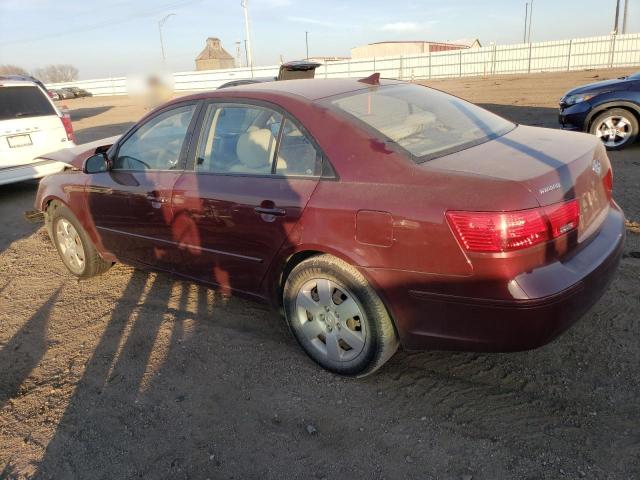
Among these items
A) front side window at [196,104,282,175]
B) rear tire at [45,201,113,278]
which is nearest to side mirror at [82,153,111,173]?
rear tire at [45,201,113,278]

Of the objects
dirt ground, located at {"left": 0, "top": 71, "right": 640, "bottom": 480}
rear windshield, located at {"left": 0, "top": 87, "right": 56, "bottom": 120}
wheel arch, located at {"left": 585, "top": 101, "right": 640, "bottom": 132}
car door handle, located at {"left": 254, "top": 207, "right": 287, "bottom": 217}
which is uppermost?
rear windshield, located at {"left": 0, "top": 87, "right": 56, "bottom": 120}

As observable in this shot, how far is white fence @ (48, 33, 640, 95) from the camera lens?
29.8m

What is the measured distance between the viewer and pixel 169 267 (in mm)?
3953

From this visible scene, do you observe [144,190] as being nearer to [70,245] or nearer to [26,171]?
[70,245]

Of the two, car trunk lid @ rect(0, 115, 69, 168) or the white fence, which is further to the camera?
the white fence

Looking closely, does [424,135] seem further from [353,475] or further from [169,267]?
[169,267]

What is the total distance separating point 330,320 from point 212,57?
69.4m

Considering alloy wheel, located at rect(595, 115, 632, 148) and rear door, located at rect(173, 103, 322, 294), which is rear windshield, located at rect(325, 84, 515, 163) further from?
alloy wheel, located at rect(595, 115, 632, 148)

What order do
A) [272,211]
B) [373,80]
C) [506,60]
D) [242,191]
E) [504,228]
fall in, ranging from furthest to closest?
[506,60]
[373,80]
[242,191]
[272,211]
[504,228]

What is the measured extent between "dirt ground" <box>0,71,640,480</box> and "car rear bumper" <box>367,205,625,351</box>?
444 mm

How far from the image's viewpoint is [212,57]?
66625 mm

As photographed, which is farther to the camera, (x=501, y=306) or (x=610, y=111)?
(x=610, y=111)

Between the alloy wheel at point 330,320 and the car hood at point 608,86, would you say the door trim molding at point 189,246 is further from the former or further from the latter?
the car hood at point 608,86

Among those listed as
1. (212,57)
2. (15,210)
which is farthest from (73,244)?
(212,57)
